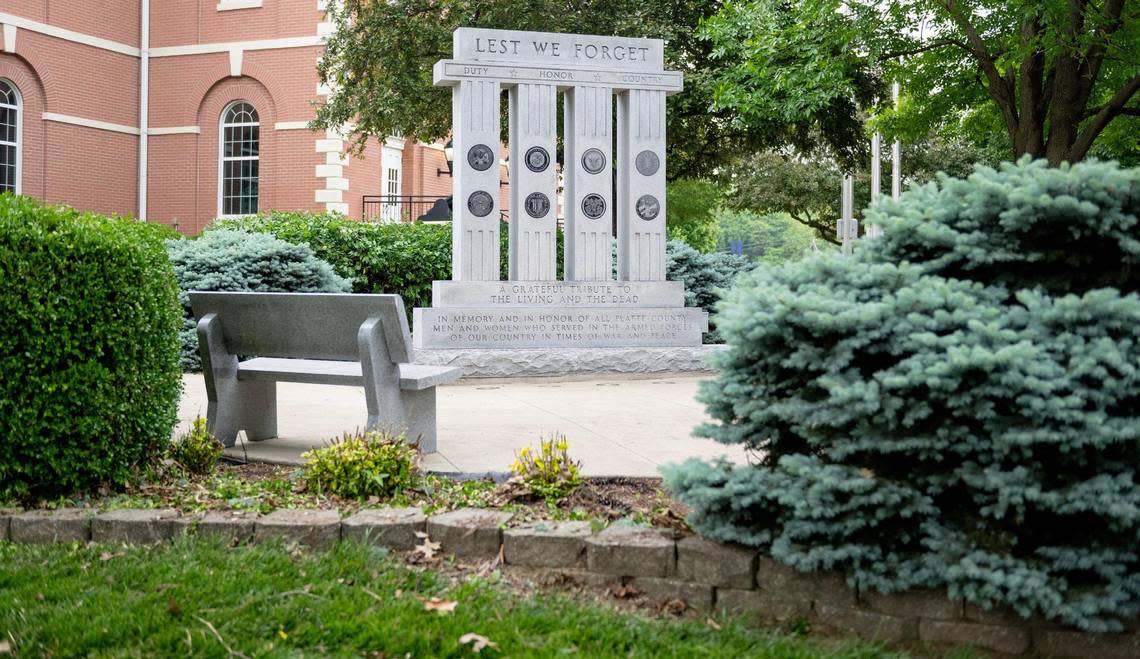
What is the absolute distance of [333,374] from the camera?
20.7 ft

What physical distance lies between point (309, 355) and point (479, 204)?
20.7 feet

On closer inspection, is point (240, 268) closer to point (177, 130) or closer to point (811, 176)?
point (177, 130)

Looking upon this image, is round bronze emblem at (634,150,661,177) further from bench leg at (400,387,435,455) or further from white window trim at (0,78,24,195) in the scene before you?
white window trim at (0,78,24,195)

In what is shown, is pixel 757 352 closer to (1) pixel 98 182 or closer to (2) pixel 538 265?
(2) pixel 538 265

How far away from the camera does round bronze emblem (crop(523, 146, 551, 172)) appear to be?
12.6 metres

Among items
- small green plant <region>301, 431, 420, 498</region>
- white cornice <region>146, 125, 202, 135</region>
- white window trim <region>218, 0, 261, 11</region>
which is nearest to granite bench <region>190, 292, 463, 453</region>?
small green plant <region>301, 431, 420, 498</region>

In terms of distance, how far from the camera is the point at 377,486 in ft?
15.1

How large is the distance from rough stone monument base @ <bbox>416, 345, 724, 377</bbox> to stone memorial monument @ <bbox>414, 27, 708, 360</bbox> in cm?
44

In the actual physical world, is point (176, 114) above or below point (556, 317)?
above

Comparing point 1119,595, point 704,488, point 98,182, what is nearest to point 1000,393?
point 1119,595

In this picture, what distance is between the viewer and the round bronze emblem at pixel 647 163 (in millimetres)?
13070

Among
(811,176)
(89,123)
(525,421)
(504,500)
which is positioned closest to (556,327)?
(525,421)

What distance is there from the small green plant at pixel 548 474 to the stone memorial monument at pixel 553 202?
288 inches

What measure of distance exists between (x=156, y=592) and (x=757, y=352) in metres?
2.18
